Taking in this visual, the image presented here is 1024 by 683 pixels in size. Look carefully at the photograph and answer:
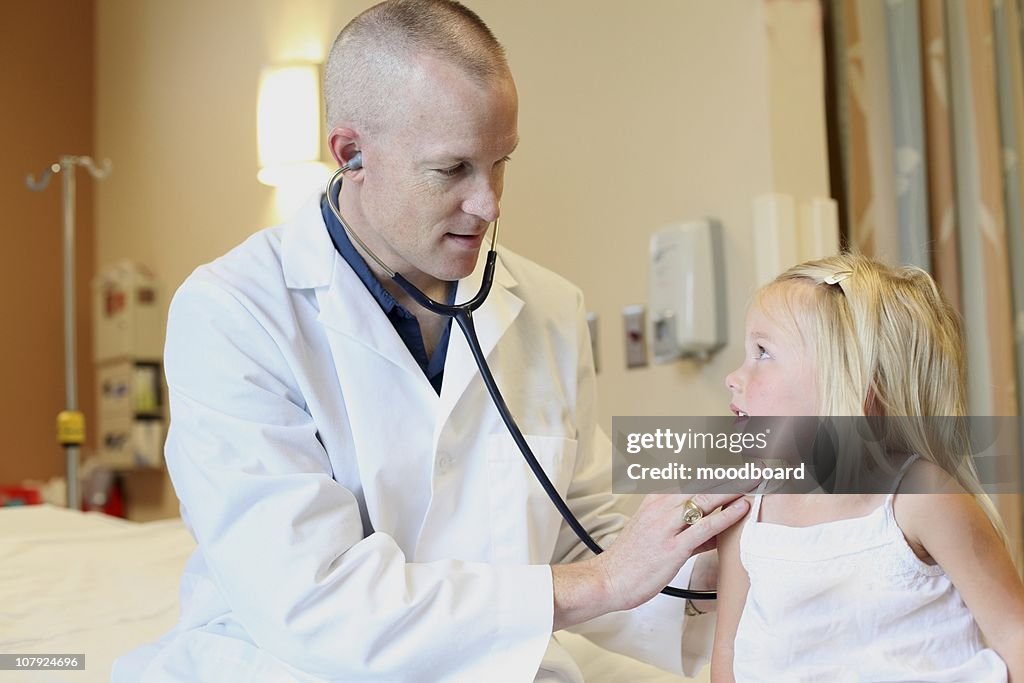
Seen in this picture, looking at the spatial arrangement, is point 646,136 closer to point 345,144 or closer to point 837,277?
point 345,144

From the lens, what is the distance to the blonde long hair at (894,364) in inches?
42.1

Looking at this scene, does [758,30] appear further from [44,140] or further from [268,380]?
[44,140]

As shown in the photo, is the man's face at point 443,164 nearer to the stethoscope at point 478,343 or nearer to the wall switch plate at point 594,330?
the stethoscope at point 478,343

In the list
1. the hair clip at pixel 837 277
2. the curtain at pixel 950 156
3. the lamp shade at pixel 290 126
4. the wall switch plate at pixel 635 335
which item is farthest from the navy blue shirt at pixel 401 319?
the lamp shade at pixel 290 126

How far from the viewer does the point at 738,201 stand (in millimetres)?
2088

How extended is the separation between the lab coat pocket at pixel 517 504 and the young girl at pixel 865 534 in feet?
0.82

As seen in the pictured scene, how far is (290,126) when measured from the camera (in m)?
2.99

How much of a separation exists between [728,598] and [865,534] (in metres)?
0.17

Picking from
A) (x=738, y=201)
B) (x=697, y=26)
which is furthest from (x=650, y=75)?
(x=738, y=201)

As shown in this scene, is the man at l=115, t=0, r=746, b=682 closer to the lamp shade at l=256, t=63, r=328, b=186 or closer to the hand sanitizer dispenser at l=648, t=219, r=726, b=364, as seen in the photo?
the hand sanitizer dispenser at l=648, t=219, r=726, b=364

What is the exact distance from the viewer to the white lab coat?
1.08 metres

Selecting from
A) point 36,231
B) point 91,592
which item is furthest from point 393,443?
point 36,231

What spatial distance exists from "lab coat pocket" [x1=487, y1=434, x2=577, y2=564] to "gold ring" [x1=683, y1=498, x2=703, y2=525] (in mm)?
274

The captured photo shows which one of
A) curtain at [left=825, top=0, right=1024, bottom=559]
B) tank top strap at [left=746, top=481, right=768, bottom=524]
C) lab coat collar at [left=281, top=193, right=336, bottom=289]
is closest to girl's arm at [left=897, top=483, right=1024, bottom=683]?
tank top strap at [left=746, top=481, right=768, bottom=524]
